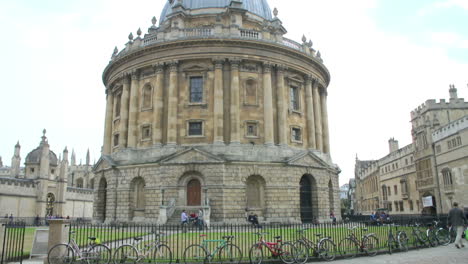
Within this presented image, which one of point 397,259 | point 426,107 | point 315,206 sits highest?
point 426,107

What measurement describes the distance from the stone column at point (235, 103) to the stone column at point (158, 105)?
6.06 metres

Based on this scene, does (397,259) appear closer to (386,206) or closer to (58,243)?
(58,243)

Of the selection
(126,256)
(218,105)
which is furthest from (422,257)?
(218,105)

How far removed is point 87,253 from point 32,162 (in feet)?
155

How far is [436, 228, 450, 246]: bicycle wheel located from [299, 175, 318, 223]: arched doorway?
14.3 metres

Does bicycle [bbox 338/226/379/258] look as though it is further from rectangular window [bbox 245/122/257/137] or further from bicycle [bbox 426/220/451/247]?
rectangular window [bbox 245/122/257/137]

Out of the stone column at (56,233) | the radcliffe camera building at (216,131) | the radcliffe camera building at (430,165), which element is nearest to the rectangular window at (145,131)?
the radcliffe camera building at (216,131)

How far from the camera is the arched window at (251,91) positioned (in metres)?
33.4

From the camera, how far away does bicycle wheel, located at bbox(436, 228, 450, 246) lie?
59.1 feet

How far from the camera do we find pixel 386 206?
208ft

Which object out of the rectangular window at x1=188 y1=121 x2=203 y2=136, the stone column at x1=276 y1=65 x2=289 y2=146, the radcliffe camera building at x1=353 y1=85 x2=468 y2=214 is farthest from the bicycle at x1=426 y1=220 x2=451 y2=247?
the radcliffe camera building at x1=353 y1=85 x2=468 y2=214

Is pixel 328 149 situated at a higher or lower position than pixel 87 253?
higher

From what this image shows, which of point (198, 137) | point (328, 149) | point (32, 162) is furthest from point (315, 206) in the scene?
point (32, 162)

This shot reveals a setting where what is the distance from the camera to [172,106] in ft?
106
